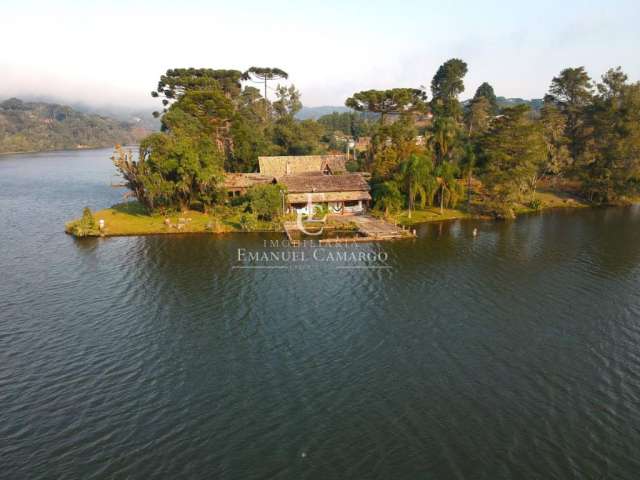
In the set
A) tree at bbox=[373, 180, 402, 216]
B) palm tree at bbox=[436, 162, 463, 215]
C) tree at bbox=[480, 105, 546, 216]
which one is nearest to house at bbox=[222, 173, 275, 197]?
tree at bbox=[373, 180, 402, 216]

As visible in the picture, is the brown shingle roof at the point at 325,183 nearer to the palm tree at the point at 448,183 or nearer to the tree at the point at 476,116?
the palm tree at the point at 448,183

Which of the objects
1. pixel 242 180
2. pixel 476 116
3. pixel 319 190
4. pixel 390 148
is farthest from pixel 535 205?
pixel 242 180

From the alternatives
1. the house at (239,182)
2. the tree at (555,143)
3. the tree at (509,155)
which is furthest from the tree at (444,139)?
the house at (239,182)

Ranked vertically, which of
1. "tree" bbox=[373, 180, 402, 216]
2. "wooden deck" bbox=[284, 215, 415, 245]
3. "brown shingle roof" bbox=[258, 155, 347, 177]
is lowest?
"wooden deck" bbox=[284, 215, 415, 245]

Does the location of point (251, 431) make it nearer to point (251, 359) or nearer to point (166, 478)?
point (166, 478)

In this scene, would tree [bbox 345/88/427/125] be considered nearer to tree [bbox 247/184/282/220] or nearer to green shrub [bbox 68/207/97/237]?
tree [bbox 247/184/282/220]

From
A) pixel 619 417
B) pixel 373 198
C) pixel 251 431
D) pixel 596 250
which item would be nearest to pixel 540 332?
pixel 619 417
